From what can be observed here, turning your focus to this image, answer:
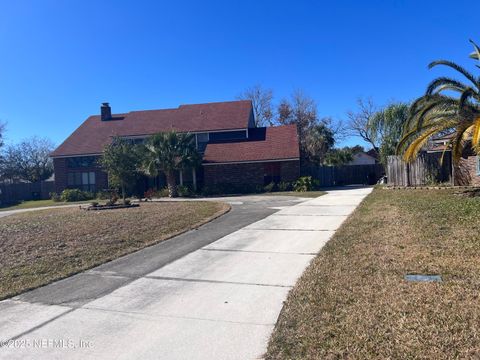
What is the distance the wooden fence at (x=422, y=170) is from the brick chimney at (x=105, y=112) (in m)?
27.2

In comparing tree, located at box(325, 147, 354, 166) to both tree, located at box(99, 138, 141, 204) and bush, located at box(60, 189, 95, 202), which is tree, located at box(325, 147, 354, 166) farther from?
tree, located at box(99, 138, 141, 204)

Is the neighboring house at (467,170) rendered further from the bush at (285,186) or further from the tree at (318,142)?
the tree at (318,142)

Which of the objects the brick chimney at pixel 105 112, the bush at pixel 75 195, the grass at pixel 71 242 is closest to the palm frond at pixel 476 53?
the grass at pixel 71 242

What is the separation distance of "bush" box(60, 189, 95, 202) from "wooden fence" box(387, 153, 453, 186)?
74.0 ft

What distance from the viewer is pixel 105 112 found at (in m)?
37.6

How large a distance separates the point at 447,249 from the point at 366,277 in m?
2.20

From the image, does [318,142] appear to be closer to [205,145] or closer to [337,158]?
[337,158]

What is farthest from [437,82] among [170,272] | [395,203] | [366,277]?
[170,272]

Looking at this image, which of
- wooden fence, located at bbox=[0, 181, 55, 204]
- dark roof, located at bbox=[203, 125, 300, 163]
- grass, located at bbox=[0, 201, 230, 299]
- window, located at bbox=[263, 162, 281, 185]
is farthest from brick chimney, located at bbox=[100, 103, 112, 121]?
grass, located at bbox=[0, 201, 230, 299]

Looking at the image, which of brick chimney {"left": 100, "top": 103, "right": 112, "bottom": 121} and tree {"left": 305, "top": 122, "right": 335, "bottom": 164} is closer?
brick chimney {"left": 100, "top": 103, "right": 112, "bottom": 121}

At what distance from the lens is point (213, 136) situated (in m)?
32.3

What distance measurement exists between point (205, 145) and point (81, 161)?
11.0 m

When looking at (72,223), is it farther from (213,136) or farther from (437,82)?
(213,136)

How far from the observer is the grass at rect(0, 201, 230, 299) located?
652 centimetres
